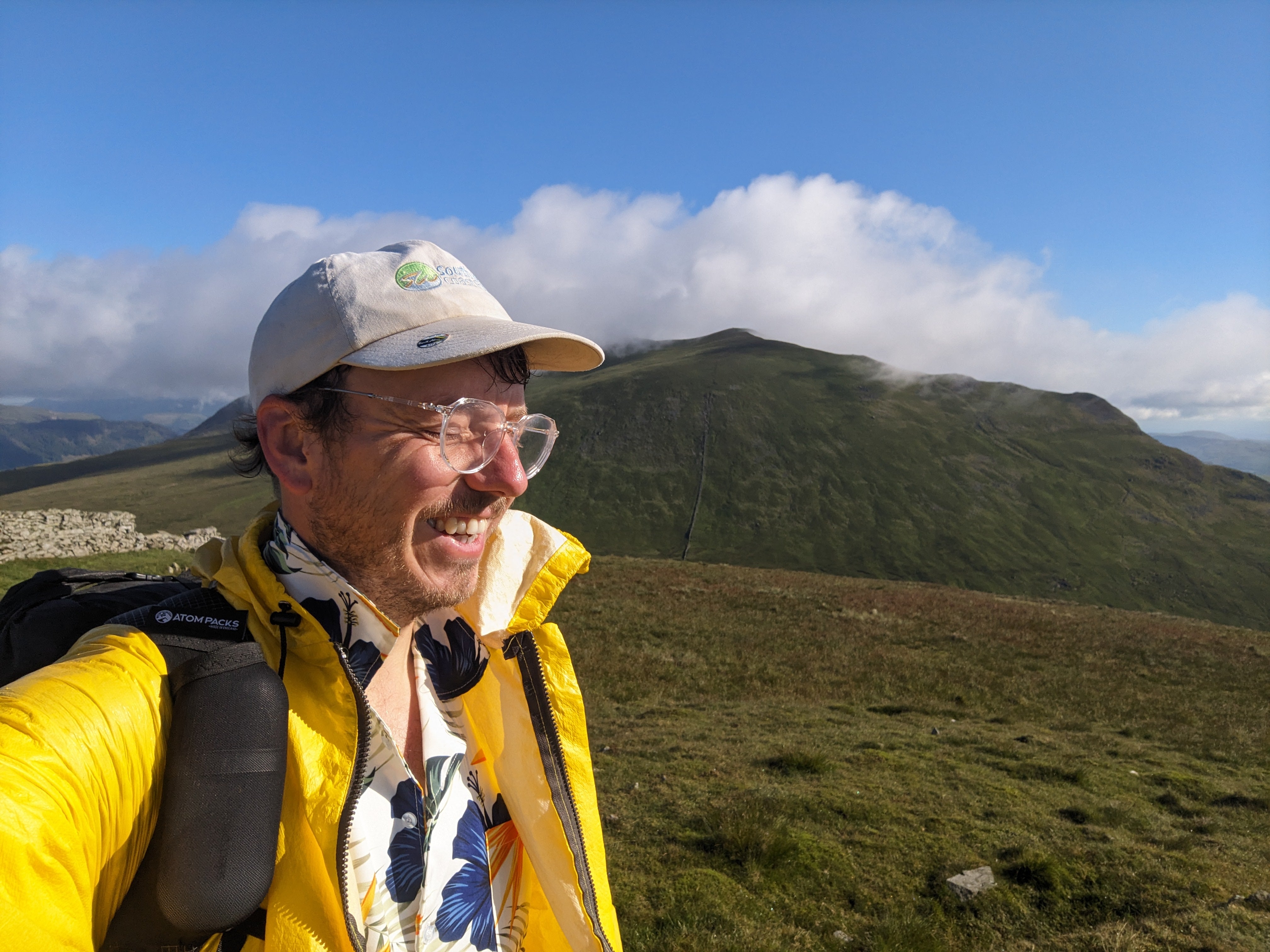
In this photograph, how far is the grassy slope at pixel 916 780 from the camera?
7207 millimetres

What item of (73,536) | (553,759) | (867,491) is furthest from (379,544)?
(867,491)

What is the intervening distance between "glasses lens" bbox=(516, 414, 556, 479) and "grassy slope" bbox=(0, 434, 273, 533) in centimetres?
11361

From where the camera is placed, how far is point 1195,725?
16984 millimetres

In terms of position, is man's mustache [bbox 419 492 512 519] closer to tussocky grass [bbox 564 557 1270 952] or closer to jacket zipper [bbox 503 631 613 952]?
jacket zipper [bbox 503 631 613 952]

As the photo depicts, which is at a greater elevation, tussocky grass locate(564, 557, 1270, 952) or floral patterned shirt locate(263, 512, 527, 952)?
floral patterned shirt locate(263, 512, 527, 952)

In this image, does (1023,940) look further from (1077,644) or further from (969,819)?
(1077,644)

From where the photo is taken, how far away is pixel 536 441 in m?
3.36

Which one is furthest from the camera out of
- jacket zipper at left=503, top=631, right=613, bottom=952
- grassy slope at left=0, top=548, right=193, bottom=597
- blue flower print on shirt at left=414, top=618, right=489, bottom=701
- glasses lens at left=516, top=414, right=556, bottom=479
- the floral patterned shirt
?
grassy slope at left=0, top=548, right=193, bottom=597

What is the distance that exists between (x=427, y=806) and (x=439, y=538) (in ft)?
3.15

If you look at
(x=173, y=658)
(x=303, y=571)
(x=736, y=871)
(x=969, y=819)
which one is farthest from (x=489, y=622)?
(x=969, y=819)

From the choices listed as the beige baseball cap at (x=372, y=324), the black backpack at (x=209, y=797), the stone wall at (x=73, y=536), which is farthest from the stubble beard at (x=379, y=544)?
the stone wall at (x=73, y=536)

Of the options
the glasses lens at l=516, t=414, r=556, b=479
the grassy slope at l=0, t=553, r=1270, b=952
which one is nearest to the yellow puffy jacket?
the glasses lens at l=516, t=414, r=556, b=479

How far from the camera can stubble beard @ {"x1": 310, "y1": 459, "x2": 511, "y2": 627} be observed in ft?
7.95

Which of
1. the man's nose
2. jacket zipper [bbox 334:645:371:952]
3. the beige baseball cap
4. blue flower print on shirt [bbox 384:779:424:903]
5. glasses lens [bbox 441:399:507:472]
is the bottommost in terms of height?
blue flower print on shirt [bbox 384:779:424:903]
